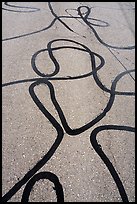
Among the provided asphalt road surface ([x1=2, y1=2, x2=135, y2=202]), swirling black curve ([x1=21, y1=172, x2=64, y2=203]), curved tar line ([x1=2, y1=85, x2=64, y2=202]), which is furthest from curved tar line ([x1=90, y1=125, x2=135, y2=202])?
swirling black curve ([x1=21, y1=172, x2=64, y2=203])

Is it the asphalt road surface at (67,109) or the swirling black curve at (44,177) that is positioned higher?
the asphalt road surface at (67,109)

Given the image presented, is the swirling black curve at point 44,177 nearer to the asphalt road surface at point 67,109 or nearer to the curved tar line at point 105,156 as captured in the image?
the asphalt road surface at point 67,109

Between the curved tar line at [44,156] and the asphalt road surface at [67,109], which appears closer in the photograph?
the curved tar line at [44,156]

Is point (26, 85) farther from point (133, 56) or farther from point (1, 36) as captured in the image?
point (133, 56)

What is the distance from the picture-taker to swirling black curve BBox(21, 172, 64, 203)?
2.52m

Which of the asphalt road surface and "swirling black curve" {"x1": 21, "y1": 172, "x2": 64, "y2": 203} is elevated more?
the asphalt road surface

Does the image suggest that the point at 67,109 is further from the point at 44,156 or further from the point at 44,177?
the point at 44,177

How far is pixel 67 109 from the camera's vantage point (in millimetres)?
3502

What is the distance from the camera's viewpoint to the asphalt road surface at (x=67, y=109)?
8.79 feet

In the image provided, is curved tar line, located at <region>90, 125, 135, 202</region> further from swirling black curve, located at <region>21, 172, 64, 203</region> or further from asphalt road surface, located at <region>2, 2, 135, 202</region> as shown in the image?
swirling black curve, located at <region>21, 172, 64, 203</region>

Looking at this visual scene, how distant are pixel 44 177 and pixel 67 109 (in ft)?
3.50

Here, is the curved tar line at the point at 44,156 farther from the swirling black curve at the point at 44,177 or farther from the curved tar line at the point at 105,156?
the curved tar line at the point at 105,156

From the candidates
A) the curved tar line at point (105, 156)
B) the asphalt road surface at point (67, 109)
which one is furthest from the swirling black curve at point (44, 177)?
the curved tar line at point (105, 156)

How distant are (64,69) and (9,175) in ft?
6.79
